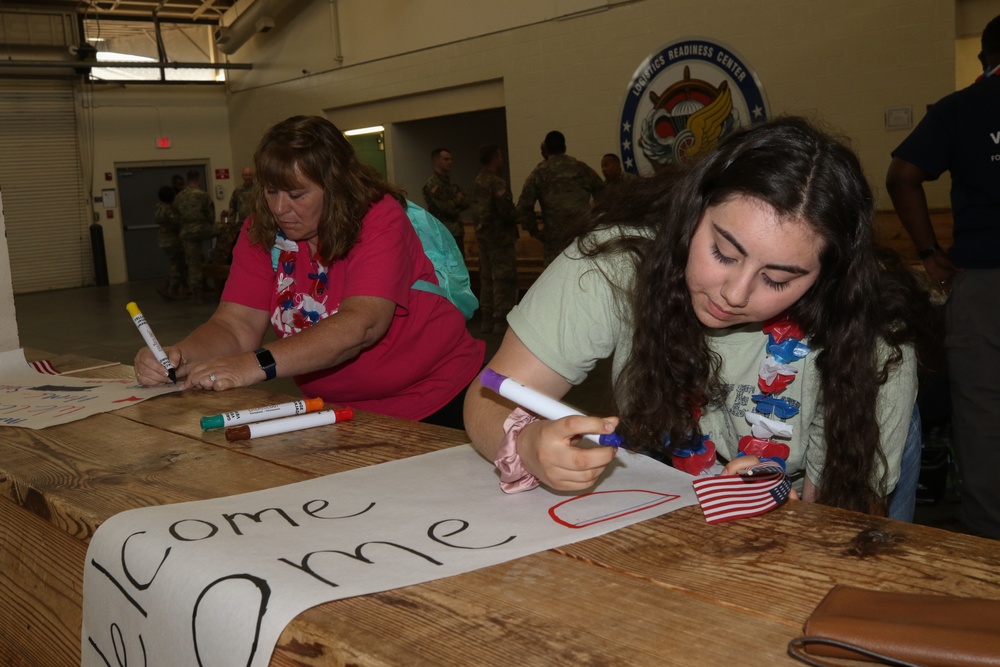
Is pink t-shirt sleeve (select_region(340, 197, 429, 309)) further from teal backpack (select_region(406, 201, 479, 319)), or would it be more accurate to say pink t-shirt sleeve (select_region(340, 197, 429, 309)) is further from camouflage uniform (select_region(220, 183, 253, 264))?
camouflage uniform (select_region(220, 183, 253, 264))

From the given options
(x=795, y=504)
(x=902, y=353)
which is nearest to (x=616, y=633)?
(x=795, y=504)

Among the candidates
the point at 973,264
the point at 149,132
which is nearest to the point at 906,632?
the point at 973,264

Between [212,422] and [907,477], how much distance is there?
1180 millimetres

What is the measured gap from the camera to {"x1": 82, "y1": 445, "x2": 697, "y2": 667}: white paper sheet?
3.05ft

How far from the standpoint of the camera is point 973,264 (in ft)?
9.08

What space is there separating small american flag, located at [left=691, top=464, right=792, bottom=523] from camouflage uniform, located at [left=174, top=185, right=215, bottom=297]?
11209mm

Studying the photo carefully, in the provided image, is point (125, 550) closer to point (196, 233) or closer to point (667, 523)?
point (667, 523)

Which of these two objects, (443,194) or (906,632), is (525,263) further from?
(906,632)

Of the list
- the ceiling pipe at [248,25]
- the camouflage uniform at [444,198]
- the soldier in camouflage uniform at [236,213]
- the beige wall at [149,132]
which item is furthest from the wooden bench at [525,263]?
the beige wall at [149,132]

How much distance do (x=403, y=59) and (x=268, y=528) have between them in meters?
10.7

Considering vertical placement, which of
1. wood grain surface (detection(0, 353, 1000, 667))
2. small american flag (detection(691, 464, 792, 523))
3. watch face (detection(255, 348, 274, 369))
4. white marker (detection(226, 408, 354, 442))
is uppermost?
watch face (detection(255, 348, 274, 369))

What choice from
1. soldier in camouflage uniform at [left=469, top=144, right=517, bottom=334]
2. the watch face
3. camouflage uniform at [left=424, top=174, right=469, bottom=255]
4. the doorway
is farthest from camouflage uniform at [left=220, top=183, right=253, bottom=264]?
the watch face

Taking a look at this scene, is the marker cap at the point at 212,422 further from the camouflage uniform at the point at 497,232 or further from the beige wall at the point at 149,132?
the beige wall at the point at 149,132

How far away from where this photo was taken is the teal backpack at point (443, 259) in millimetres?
2320
